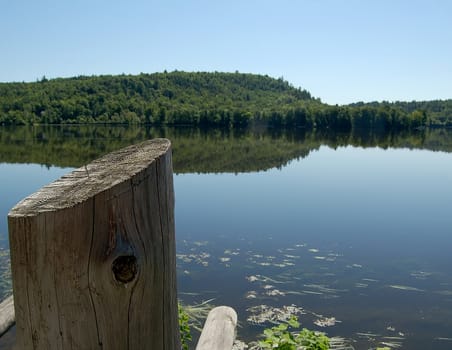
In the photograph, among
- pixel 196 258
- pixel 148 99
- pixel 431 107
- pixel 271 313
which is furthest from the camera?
pixel 431 107

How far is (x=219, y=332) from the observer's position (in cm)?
218

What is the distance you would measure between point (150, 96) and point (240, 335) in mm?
143121

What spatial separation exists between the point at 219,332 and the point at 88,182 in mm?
1346

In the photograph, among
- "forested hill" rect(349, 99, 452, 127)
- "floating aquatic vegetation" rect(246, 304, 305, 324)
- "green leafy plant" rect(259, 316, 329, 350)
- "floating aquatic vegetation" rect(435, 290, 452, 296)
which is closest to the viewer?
"green leafy plant" rect(259, 316, 329, 350)

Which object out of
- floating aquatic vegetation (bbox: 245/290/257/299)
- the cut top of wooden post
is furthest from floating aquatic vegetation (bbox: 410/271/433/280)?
the cut top of wooden post

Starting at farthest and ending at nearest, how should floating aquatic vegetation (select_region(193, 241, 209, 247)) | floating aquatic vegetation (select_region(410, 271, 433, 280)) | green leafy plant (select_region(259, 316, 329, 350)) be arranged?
floating aquatic vegetation (select_region(193, 241, 209, 247)) < floating aquatic vegetation (select_region(410, 271, 433, 280)) < green leafy plant (select_region(259, 316, 329, 350))

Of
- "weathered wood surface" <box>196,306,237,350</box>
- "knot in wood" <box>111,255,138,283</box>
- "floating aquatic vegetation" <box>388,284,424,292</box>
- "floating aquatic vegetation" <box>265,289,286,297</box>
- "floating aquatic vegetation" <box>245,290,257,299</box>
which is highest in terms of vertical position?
"knot in wood" <box>111,255,138,283</box>

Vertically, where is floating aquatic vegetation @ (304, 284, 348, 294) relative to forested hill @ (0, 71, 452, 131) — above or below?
below

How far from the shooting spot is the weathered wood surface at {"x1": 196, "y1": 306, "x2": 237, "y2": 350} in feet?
6.75

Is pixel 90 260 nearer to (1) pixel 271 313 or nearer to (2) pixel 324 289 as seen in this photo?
(1) pixel 271 313

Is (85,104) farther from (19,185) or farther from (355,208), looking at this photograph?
(355,208)

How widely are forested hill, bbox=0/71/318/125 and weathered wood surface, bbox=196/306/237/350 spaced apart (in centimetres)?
10634

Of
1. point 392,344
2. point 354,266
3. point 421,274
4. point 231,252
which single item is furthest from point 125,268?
point 421,274

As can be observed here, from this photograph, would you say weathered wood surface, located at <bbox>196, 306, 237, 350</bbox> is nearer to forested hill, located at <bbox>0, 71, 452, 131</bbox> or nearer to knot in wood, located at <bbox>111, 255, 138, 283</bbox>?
knot in wood, located at <bbox>111, 255, 138, 283</bbox>
